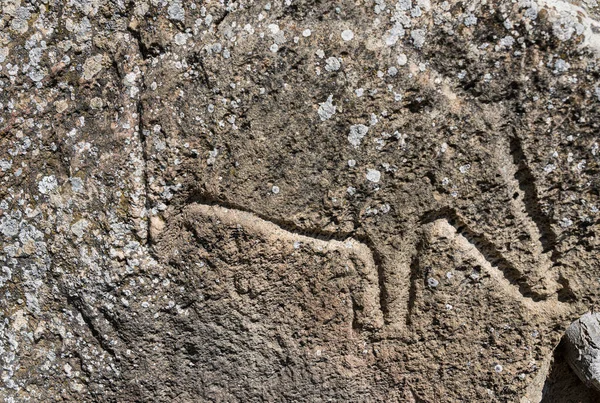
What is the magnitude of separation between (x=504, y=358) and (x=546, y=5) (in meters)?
1.11

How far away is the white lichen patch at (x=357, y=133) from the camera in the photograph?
196 centimetres

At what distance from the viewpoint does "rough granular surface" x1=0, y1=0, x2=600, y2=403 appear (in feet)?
6.21

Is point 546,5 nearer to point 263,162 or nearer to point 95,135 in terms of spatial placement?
point 263,162

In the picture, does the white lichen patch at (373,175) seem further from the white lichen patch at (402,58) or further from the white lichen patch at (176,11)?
the white lichen patch at (176,11)

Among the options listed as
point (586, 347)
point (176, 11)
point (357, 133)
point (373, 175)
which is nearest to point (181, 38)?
point (176, 11)

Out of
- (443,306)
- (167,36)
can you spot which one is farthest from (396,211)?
(167,36)

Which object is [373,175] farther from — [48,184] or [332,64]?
[48,184]

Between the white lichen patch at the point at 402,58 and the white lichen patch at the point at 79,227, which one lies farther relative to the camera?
the white lichen patch at the point at 79,227

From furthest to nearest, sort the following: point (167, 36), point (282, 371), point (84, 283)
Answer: point (282, 371), point (84, 283), point (167, 36)

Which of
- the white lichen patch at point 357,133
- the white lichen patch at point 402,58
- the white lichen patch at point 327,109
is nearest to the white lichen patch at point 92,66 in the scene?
the white lichen patch at point 327,109

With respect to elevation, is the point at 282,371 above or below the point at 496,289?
below

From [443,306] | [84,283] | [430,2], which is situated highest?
[430,2]

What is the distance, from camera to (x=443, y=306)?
6.95 ft

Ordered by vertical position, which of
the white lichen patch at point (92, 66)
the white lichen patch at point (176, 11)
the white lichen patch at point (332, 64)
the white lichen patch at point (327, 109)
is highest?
the white lichen patch at point (176, 11)
